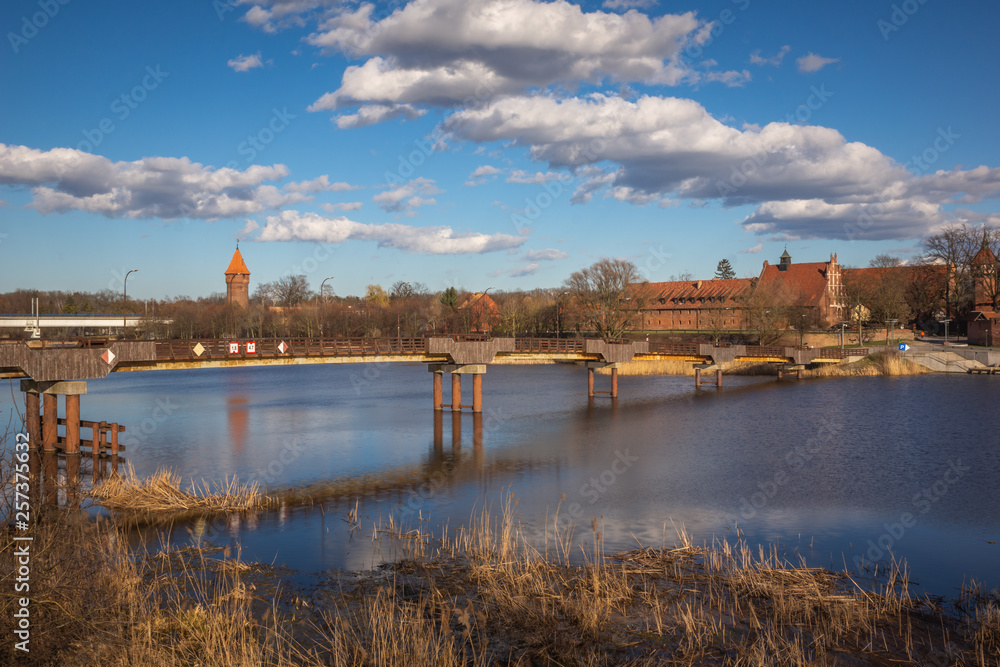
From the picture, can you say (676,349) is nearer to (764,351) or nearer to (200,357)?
(764,351)

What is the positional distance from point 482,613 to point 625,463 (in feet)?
63.5

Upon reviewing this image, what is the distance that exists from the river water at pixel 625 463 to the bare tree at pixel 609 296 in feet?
96.2

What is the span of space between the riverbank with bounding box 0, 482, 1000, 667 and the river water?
7.28ft

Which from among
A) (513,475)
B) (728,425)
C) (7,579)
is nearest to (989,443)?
(728,425)

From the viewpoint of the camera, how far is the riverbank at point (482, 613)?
371 inches

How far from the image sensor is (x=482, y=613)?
40.2 ft

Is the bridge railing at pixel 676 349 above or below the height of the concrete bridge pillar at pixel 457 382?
above

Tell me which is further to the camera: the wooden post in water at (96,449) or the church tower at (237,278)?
the church tower at (237,278)

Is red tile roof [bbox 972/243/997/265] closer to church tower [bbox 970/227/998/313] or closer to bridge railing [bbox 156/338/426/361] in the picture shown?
church tower [bbox 970/227/998/313]

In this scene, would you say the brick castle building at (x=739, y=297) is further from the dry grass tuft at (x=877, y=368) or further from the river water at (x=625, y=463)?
the river water at (x=625, y=463)

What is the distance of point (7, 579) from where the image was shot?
27.4 ft

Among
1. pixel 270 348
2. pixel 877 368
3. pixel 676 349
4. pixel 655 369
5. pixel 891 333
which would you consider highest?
pixel 270 348

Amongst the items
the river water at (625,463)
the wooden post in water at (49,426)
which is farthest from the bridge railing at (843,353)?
the wooden post in water at (49,426)

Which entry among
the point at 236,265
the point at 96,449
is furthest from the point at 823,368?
the point at 236,265
